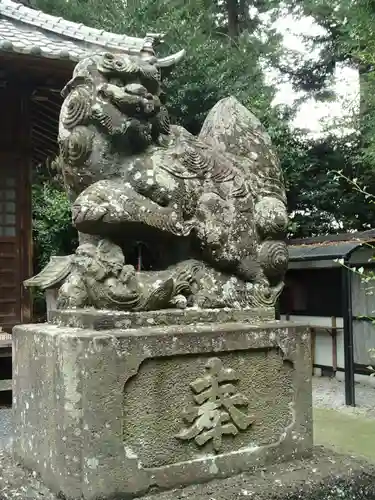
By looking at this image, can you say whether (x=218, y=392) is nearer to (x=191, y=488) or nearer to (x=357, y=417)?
(x=191, y=488)

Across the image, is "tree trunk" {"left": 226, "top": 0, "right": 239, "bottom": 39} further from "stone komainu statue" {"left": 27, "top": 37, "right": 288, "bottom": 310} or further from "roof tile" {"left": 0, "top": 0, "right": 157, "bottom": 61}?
"stone komainu statue" {"left": 27, "top": 37, "right": 288, "bottom": 310}

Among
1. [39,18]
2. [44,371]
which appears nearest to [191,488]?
[44,371]

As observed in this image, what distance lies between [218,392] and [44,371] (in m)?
0.73

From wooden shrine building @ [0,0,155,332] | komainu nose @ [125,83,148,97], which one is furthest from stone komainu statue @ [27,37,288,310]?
wooden shrine building @ [0,0,155,332]

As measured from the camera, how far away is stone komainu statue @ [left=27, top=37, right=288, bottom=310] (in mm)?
2414

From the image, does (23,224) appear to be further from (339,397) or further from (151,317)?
(339,397)

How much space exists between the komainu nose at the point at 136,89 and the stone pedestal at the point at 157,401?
3.14 feet

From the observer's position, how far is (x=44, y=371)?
2.39 metres

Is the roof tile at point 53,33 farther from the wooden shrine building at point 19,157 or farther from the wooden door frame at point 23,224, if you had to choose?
the wooden door frame at point 23,224

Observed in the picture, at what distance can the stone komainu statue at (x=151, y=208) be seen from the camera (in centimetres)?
241

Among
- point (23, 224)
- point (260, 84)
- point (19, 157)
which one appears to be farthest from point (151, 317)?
point (260, 84)

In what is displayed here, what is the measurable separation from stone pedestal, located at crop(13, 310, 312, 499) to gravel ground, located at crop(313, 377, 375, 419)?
174 inches

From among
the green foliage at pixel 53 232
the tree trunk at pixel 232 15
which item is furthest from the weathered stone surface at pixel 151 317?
the tree trunk at pixel 232 15

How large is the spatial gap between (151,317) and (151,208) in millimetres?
464
